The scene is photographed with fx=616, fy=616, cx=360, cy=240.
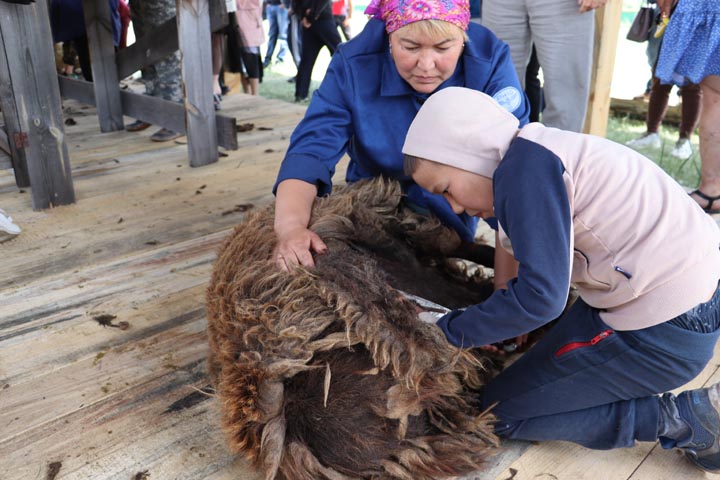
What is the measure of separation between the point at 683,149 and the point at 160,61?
13.1 ft

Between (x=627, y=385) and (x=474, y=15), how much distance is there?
2.79m

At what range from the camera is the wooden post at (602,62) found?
358 cm

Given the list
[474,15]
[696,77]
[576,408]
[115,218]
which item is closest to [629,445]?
[576,408]

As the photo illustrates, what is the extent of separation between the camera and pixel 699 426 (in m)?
1.52

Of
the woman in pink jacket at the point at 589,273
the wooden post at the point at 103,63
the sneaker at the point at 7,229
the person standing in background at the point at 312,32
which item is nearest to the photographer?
the woman in pink jacket at the point at 589,273

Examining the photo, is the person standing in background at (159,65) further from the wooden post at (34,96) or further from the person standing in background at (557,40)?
the person standing in background at (557,40)

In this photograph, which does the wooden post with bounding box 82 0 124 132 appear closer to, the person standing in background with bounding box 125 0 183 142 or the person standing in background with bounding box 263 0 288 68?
the person standing in background with bounding box 125 0 183 142

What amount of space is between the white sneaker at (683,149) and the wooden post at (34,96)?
169 inches

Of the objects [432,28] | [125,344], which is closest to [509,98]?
[432,28]

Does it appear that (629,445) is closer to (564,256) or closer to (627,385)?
(627,385)

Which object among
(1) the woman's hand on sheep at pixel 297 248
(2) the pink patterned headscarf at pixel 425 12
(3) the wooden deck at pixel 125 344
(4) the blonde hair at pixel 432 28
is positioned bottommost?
(3) the wooden deck at pixel 125 344

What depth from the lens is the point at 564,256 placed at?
4.20 feet

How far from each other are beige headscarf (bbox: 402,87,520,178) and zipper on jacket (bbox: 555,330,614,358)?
48cm

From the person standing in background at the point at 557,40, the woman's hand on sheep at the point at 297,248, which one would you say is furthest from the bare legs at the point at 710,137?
the woman's hand on sheep at the point at 297,248
